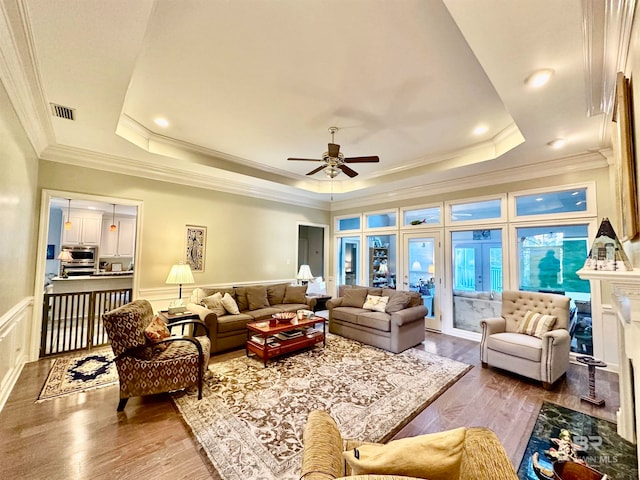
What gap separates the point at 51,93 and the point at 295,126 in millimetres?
2461

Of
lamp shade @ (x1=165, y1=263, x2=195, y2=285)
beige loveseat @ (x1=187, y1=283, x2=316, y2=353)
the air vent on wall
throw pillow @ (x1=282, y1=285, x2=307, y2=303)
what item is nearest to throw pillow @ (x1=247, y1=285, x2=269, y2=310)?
beige loveseat @ (x1=187, y1=283, x2=316, y2=353)

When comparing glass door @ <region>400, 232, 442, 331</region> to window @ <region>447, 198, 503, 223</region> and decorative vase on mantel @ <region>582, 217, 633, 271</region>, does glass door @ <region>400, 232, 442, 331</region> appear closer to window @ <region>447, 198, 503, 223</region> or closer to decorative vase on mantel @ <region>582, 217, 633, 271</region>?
window @ <region>447, 198, 503, 223</region>

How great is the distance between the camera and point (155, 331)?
9.32 feet

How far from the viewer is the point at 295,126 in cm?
367

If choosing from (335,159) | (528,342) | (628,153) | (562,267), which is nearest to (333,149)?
(335,159)

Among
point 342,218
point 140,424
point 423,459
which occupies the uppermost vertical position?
point 342,218

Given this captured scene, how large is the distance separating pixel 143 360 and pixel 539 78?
4.35 m

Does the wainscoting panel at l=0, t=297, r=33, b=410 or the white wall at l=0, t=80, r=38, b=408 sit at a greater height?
the white wall at l=0, t=80, r=38, b=408

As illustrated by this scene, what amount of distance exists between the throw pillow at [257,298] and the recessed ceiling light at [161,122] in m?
2.98

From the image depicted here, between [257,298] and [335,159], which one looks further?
[257,298]

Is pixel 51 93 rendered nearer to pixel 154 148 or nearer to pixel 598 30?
pixel 154 148

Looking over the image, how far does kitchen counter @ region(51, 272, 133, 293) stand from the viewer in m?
5.35

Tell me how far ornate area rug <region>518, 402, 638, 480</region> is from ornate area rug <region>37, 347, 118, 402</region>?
4.12 metres

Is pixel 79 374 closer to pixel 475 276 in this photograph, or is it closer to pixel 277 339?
pixel 277 339
